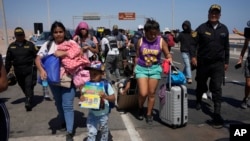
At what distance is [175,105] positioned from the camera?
201 inches

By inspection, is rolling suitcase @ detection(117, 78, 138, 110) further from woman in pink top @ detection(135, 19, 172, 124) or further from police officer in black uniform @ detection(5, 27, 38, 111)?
police officer in black uniform @ detection(5, 27, 38, 111)

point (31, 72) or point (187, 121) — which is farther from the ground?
point (31, 72)

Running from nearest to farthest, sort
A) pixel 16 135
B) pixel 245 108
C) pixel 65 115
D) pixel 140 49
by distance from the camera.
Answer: pixel 65 115 < pixel 16 135 < pixel 140 49 < pixel 245 108

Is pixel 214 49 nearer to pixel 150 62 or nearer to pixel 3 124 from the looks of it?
pixel 150 62

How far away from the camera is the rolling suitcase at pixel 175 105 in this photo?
5092 millimetres

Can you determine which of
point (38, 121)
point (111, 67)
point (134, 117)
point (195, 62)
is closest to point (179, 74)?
point (195, 62)

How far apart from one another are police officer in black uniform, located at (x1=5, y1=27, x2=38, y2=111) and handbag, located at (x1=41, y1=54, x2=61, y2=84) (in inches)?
89.6

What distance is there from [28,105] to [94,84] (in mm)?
3295

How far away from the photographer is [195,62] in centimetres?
589

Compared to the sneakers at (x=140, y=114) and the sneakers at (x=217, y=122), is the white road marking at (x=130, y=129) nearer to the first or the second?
the sneakers at (x=140, y=114)

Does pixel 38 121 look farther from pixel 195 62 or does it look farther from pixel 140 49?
pixel 195 62

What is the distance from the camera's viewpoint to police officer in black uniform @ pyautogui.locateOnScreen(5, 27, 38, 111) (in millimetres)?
6613

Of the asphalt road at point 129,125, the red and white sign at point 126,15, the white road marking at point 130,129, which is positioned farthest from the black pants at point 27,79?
the red and white sign at point 126,15

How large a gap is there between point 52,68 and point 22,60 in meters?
2.40
